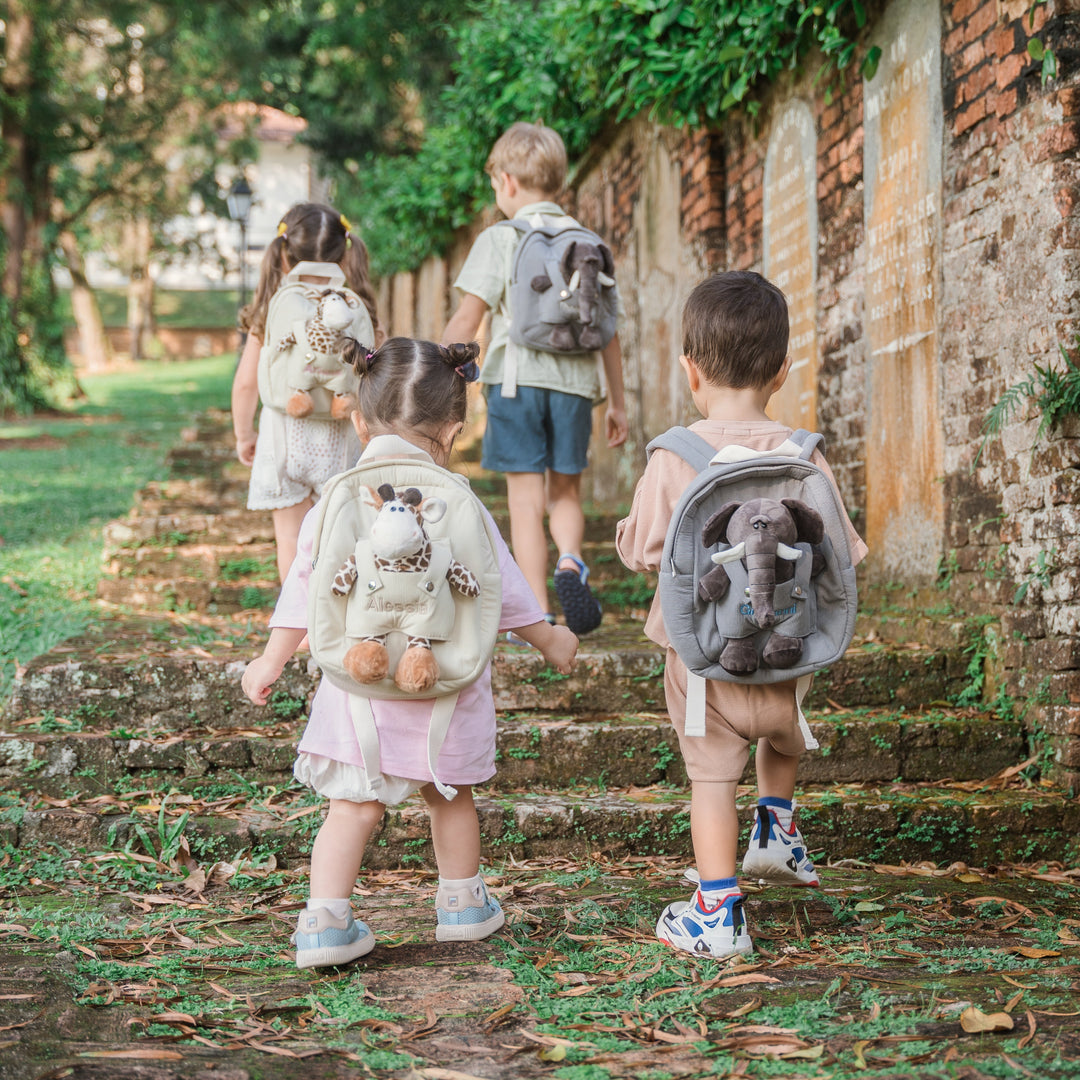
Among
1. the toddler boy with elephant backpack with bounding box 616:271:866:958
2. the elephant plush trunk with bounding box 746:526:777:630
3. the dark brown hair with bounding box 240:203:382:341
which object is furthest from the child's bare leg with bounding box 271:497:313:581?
the elephant plush trunk with bounding box 746:526:777:630

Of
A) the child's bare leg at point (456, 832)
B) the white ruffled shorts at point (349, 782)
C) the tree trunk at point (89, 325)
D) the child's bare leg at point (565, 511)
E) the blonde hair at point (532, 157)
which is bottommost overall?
the child's bare leg at point (456, 832)

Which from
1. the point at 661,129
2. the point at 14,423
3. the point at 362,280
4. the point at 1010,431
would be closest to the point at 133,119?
the point at 14,423

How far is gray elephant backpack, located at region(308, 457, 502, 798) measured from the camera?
2328mm

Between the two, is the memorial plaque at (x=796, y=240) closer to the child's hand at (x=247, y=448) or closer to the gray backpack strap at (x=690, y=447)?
the child's hand at (x=247, y=448)

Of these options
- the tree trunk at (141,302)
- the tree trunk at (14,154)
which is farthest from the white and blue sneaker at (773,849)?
the tree trunk at (141,302)

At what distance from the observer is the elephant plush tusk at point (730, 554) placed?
238cm

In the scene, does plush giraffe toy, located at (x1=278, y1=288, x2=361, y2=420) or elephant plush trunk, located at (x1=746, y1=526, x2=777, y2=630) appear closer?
elephant plush trunk, located at (x1=746, y1=526, x2=777, y2=630)

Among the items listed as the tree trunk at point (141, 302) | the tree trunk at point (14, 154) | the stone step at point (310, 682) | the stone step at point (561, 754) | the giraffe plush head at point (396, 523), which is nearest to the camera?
the giraffe plush head at point (396, 523)

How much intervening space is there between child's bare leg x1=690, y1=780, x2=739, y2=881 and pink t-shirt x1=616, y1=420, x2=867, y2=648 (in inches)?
13.3

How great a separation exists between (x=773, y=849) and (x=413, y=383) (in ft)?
4.53

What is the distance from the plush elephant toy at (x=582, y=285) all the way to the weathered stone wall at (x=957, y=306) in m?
1.23

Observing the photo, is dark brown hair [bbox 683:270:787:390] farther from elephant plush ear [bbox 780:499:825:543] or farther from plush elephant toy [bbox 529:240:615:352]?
plush elephant toy [bbox 529:240:615:352]

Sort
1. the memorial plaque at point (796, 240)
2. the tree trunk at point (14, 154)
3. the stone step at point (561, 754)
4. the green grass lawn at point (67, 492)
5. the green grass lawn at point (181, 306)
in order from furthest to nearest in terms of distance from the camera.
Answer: the green grass lawn at point (181, 306) → the tree trunk at point (14, 154) → the memorial plaque at point (796, 240) → the green grass lawn at point (67, 492) → the stone step at point (561, 754)

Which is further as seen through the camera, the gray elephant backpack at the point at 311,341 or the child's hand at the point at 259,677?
the gray elephant backpack at the point at 311,341
